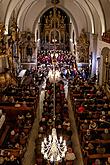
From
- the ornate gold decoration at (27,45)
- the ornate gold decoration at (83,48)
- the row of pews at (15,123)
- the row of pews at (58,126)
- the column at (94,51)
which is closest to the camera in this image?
the row of pews at (15,123)

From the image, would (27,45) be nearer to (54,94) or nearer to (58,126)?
(58,126)

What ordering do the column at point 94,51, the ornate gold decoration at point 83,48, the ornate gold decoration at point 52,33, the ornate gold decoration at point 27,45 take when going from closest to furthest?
the column at point 94,51
the ornate gold decoration at point 83,48
the ornate gold decoration at point 27,45
the ornate gold decoration at point 52,33

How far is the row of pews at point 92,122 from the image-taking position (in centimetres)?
1101

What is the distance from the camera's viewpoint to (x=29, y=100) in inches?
714

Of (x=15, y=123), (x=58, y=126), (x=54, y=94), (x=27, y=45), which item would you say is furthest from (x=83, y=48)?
(x=54, y=94)

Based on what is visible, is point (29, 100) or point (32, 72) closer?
point (29, 100)

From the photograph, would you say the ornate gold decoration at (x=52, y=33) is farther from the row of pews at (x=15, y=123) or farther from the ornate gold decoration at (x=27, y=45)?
the row of pews at (x=15, y=123)

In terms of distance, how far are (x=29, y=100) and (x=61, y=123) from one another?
4.46m

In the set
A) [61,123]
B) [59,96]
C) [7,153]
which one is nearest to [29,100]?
[59,96]

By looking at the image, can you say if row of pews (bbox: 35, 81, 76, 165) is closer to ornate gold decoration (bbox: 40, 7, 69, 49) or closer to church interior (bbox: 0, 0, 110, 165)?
church interior (bbox: 0, 0, 110, 165)

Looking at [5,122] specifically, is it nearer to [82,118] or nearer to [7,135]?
[7,135]

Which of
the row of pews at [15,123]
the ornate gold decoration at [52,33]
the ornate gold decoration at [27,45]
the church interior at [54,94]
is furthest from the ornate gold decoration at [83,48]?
the row of pews at [15,123]

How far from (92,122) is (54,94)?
23.9 feet

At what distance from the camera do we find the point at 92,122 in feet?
44.5
